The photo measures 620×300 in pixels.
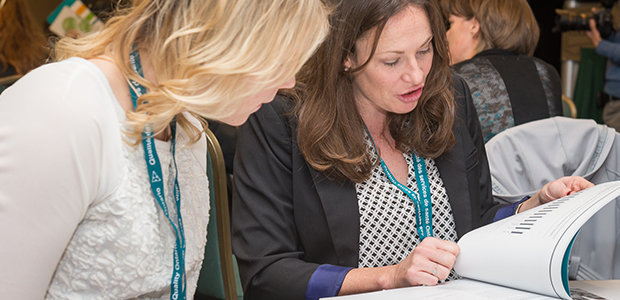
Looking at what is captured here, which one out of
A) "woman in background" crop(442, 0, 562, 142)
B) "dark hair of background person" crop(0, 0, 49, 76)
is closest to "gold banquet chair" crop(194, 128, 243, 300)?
"woman in background" crop(442, 0, 562, 142)

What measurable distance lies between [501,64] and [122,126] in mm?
1689

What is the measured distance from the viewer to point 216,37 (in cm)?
86

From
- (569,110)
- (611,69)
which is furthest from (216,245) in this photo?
(611,69)

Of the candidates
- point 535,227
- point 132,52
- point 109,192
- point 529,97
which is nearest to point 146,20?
point 132,52

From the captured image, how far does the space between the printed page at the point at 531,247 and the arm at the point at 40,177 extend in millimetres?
639

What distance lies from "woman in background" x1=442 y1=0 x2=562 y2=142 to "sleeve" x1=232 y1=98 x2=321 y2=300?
44.3 inches

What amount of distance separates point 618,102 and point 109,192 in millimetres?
3611

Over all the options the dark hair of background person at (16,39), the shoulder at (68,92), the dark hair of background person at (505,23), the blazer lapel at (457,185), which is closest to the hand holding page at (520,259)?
the blazer lapel at (457,185)

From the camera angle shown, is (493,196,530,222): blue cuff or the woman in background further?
the woman in background

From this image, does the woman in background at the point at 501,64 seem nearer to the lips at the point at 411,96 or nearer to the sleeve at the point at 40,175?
the lips at the point at 411,96

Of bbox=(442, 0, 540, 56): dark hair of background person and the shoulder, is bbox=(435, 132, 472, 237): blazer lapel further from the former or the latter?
bbox=(442, 0, 540, 56): dark hair of background person

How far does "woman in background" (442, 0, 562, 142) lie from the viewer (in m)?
2.12

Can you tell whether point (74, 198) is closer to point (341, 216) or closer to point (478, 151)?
point (341, 216)

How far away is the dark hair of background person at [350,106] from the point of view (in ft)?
3.97
